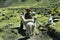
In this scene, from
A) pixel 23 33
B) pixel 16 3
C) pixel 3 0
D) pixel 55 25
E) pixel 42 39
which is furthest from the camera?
pixel 3 0

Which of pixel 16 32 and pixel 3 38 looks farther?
pixel 16 32

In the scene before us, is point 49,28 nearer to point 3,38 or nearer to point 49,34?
point 49,34

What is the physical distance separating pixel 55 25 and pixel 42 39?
8.43 feet

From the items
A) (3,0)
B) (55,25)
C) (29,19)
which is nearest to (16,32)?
(29,19)

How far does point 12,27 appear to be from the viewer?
59.0 ft

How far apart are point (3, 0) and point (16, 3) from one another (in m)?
5.62

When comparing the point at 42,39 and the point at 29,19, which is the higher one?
the point at 29,19

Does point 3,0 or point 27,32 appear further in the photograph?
point 3,0

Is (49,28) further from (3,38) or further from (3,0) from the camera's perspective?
(3,0)

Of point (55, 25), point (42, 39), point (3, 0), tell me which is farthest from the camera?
point (3, 0)

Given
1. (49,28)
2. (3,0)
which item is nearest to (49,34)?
(49,28)

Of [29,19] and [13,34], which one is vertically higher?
[29,19]

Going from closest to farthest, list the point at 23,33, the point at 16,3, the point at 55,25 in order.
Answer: the point at 23,33, the point at 55,25, the point at 16,3

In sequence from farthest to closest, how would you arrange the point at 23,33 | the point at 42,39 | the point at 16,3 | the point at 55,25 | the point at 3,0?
1. the point at 3,0
2. the point at 16,3
3. the point at 55,25
4. the point at 23,33
5. the point at 42,39
